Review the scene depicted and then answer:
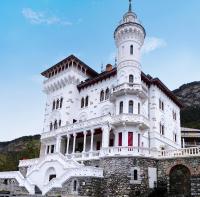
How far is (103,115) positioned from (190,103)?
242 feet

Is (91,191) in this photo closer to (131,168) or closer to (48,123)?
(131,168)

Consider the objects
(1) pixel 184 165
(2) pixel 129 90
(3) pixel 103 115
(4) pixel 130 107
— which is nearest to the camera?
(1) pixel 184 165

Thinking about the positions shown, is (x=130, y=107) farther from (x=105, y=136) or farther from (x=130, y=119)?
(x=105, y=136)

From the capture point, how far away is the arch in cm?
2591

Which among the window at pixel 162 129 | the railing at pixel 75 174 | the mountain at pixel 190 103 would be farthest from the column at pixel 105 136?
the mountain at pixel 190 103

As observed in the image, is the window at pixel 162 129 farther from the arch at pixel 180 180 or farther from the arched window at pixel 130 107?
the arch at pixel 180 180

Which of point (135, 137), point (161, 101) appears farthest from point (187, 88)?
point (135, 137)

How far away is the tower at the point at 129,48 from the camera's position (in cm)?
3441

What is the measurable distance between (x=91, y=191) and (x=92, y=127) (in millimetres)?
9072

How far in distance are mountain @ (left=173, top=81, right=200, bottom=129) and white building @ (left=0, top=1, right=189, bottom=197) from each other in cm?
4315

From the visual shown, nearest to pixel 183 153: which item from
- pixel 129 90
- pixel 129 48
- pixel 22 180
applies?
pixel 129 90

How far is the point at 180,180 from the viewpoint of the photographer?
26359 mm

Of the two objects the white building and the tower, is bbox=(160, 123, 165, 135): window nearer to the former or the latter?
the white building

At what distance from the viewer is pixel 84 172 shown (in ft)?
84.4
